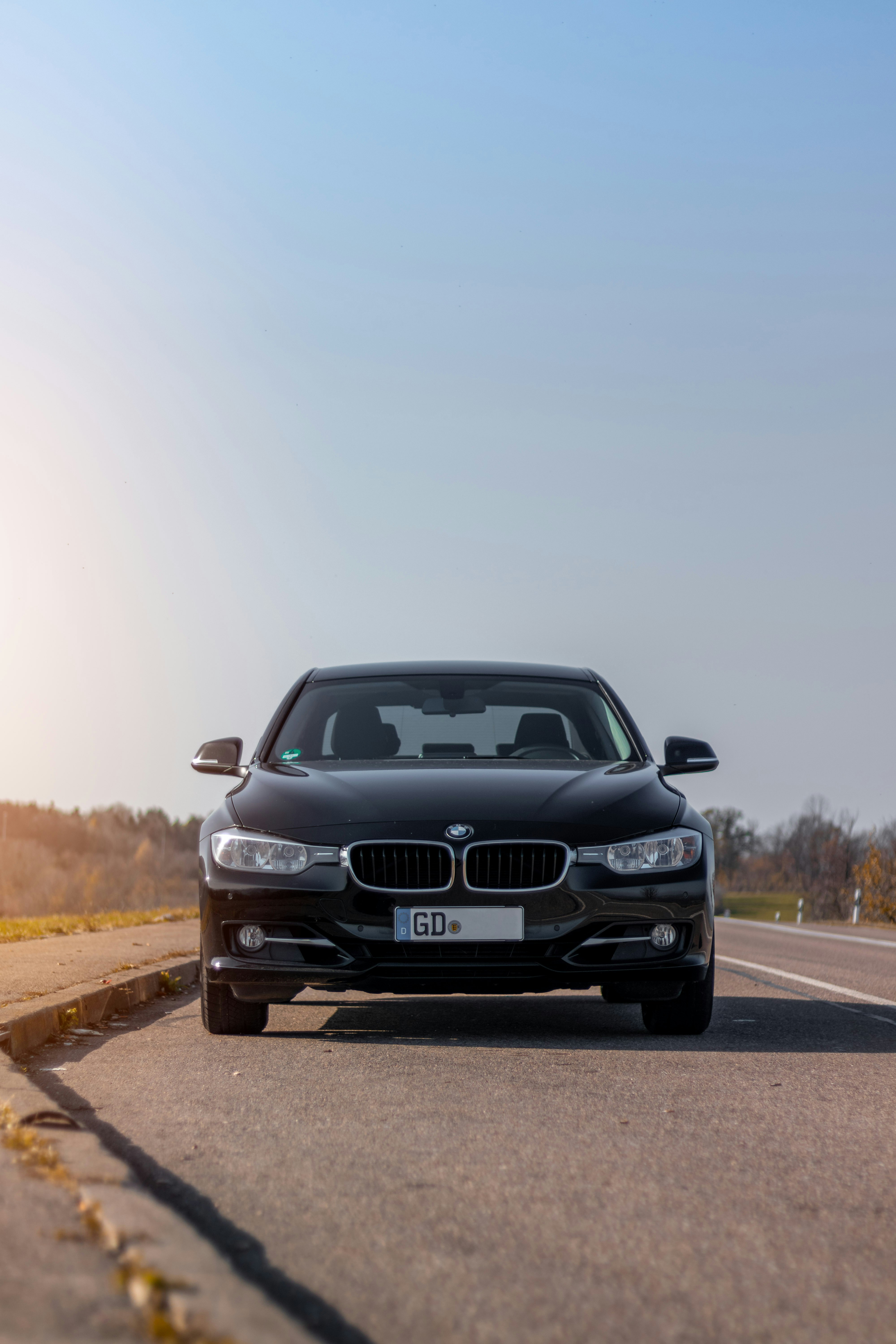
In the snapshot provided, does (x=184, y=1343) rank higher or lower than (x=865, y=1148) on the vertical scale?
higher

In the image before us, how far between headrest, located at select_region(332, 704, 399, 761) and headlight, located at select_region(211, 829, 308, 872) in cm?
107

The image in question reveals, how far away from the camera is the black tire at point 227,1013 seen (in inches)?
231

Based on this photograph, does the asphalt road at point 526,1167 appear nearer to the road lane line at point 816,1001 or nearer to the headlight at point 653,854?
the road lane line at point 816,1001

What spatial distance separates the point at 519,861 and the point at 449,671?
2210mm

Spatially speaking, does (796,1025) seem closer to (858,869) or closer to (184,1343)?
(184,1343)

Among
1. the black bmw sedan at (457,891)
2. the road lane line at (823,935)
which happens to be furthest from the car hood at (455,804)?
the road lane line at (823,935)

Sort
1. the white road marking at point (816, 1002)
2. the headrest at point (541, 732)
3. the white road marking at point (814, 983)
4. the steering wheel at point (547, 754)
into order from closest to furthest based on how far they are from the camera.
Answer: the steering wheel at point (547, 754), the white road marking at point (816, 1002), the headrest at point (541, 732), the white road marking at point (814, 983)

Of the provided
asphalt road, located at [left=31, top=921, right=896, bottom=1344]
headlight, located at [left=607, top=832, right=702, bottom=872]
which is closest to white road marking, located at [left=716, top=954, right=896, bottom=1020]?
asphalt road, located at [left=31, top=921, right=896, bottom=1344]

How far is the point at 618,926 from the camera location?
5.51m

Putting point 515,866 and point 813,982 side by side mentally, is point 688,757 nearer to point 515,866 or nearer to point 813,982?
point 515,866

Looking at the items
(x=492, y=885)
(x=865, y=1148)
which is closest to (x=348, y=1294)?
(x=865, y=1148)

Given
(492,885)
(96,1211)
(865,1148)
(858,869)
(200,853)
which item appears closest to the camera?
(96,1211)

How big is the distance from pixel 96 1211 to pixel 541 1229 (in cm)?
93

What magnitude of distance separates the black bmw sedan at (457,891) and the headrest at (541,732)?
88cm
